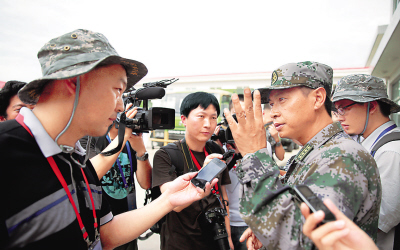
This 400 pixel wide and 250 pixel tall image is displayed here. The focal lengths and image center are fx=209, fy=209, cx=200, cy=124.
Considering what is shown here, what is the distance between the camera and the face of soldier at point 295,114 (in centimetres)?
141

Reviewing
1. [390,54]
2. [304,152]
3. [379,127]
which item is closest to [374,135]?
[379,127]

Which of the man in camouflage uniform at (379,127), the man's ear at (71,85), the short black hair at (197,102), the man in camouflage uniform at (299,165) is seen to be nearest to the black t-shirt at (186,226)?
the man in camouflage uniform at (299,165)

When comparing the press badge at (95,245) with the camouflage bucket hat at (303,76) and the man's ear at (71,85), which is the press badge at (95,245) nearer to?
the man's ear at (71,85)

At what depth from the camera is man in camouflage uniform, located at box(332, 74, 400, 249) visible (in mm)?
1775

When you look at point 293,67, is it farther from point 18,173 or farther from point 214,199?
point 18,173

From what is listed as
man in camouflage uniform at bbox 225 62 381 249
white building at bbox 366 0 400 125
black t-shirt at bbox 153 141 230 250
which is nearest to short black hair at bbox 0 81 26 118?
black t-shirt at bbox 153 141 230 250

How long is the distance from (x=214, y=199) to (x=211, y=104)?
3.30ft

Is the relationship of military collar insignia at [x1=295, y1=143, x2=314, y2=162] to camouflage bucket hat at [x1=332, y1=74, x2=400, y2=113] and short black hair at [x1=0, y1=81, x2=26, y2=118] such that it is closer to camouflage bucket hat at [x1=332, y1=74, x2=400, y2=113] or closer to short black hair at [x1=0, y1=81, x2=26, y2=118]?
camouflage bucket hat at [x1=332, y1=74, x2=400, y2=113]

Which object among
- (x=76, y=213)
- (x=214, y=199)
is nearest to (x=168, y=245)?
(x=214, y=199)

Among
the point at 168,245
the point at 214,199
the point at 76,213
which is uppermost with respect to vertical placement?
the point at 76,213

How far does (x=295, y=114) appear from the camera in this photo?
Answer: 142 cm

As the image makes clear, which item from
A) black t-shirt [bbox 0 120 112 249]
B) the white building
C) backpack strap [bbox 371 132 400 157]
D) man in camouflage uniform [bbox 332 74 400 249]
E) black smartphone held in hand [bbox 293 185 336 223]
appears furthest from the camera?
the white building

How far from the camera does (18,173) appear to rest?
81cm

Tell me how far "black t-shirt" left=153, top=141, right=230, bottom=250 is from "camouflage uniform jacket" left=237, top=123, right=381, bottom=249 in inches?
34.3
